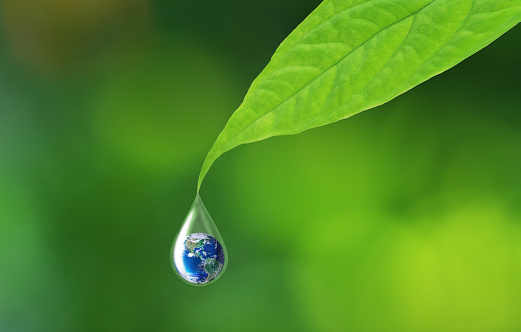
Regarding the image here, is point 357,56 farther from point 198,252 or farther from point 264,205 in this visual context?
point 264,205

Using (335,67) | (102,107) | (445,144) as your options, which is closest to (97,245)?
(102,107)

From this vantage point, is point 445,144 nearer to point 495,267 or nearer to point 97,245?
point 495,267

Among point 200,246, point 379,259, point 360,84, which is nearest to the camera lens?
point 360,84

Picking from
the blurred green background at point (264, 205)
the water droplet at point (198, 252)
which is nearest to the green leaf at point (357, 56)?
the water droplet at point (198, 252)

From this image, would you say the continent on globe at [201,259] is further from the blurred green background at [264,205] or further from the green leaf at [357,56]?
the blurred green background at [264,205]

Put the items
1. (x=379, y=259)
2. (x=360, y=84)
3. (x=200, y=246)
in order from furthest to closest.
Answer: (x=379, y=259), (x=200, y=246), (x=360, y=84)

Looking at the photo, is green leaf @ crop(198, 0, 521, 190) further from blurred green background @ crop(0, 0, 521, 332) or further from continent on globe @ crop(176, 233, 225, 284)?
blurred green background @ crop(0, 0, 521, 332)
